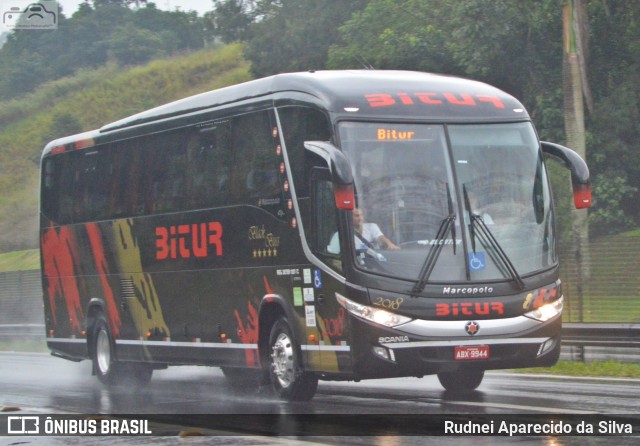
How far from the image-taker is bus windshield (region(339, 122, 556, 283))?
13133 mm

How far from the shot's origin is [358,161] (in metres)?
13.3

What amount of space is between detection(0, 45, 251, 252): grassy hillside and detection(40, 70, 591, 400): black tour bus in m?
54.2

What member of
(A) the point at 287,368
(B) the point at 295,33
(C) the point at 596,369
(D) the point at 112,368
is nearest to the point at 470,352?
(A) the point at 287,368

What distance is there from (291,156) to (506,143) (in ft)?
7.52

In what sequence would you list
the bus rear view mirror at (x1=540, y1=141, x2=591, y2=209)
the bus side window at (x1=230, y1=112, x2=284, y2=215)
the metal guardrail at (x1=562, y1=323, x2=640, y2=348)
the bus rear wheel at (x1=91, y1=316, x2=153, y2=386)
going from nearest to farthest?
the bus rear view mirror at (x1=540, y1=141, x2=591, y2=209) → the bus side window at (x1=230, y1=112, x2=284, y2=215) → the metal guardrail at (x1=562, y1=323, x2=640, y2=348) → the bus rear wheel at (x1=91, y1=316, x2=153, y2=386)

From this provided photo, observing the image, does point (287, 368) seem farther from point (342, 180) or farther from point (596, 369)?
point (596, 369)

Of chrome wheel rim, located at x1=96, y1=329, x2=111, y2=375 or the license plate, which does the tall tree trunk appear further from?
the license plate

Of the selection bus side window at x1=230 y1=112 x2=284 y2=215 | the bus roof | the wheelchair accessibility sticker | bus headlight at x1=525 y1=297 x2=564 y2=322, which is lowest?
bus headlight at x1=525 y1=297 x2=564 y2=322

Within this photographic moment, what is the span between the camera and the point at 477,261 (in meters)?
13.2

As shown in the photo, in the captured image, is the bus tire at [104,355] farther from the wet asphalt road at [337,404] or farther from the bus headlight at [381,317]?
the bus headlight at [381,317]

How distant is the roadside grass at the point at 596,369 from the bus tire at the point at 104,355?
19.1 ft

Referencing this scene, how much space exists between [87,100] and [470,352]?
73254 millimetres

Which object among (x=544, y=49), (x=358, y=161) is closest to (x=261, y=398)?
(x=358, y=161)

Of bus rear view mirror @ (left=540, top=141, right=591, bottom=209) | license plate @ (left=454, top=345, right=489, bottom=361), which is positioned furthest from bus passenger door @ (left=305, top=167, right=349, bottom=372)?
bus rear view mirror @ (left=540, top=141, right=591, bottom=209)
